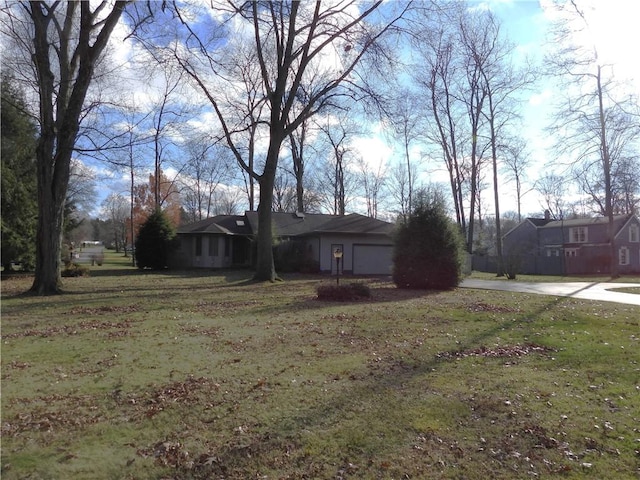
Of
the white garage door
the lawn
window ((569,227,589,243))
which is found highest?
window ((569,227,589,243))

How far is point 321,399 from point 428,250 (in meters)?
13.0

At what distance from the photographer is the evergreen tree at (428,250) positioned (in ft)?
56.5

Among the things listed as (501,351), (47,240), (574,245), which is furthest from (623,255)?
(47,240)

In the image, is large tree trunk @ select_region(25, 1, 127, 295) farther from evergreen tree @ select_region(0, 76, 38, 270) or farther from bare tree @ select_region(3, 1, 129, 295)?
evergreen tree @ select_region(0, 76, 38, 270)

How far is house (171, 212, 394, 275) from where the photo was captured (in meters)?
28.8

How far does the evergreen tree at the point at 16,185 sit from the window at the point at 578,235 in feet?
144

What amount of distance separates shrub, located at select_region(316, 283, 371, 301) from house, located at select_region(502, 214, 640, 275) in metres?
17.4

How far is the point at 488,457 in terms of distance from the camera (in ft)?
12.0

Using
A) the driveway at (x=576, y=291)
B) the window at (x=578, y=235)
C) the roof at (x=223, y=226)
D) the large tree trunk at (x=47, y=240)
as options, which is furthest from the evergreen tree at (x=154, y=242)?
the window at (x=578, y=235)

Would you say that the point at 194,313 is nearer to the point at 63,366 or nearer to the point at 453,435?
the point at 63,366

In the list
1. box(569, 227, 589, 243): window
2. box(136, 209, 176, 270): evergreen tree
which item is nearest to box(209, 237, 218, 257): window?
box(136, 209, 176, 270): evergreen tree

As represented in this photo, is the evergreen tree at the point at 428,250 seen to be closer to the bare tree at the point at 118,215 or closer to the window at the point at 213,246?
the window at the point at 213,246

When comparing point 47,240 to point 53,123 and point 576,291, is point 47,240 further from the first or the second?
point 576,291

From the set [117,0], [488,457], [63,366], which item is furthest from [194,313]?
[117,0]
